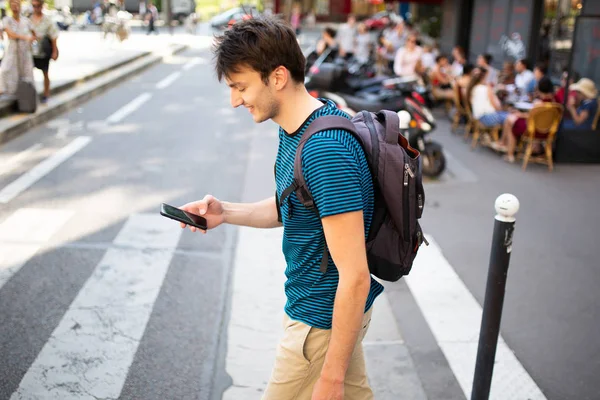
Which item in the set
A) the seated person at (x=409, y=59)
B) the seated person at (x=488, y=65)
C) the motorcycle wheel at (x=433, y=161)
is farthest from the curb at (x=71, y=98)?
the seated person at (x=488, y=65)

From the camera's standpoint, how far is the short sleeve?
6.23 ft

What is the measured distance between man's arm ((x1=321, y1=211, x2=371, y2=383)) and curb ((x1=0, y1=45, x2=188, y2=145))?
920 cm

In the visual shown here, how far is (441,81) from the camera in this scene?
44.8ft

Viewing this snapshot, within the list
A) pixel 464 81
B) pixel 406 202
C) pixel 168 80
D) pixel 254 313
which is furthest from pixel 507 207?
pixel 168 80

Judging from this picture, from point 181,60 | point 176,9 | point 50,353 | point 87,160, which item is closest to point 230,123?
→ point 87,160

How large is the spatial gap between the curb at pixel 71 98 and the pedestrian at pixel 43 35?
85 centimetres

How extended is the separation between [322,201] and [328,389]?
0.58m

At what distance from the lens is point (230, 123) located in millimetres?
12570

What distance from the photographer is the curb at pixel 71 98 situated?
10602mm

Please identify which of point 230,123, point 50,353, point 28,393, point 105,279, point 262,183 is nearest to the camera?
point 28,393

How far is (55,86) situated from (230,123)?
4.44 m

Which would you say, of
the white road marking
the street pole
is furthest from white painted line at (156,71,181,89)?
the street pole

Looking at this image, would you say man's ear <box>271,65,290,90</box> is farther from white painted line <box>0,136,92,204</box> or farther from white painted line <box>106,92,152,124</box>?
white painted line <box>106,92,152,124</box>

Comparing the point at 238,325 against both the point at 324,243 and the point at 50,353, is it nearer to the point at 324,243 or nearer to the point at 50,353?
the point at 50,353
